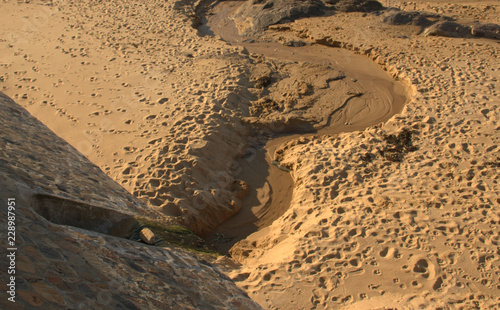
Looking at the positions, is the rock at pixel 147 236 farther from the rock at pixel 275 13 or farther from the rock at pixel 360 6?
the rock at pixel 360 6

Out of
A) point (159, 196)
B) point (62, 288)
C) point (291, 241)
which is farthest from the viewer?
point (159, 196)

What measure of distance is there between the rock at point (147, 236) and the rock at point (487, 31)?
800 cm

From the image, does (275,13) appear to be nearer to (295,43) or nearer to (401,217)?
(295,43)

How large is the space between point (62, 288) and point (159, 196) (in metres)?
2.72

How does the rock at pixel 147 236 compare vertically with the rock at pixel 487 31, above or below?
below

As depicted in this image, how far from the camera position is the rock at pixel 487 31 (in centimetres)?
859

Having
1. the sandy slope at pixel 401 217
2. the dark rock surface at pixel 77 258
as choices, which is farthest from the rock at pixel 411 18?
the dark rock surface at pixel 77 258

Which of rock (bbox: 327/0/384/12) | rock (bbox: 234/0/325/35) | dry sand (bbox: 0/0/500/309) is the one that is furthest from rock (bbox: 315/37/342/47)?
rock (bbox: 327/0/384/12)

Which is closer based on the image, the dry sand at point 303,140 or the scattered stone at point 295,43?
the dry sand at point 303,140

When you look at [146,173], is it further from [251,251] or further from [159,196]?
[251,251]

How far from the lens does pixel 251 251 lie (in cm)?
472

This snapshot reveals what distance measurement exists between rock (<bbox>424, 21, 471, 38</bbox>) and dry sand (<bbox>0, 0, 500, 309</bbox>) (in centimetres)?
48

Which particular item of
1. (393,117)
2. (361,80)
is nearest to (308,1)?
(361,80)

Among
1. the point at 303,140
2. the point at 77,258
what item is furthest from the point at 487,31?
the point at 77,258
